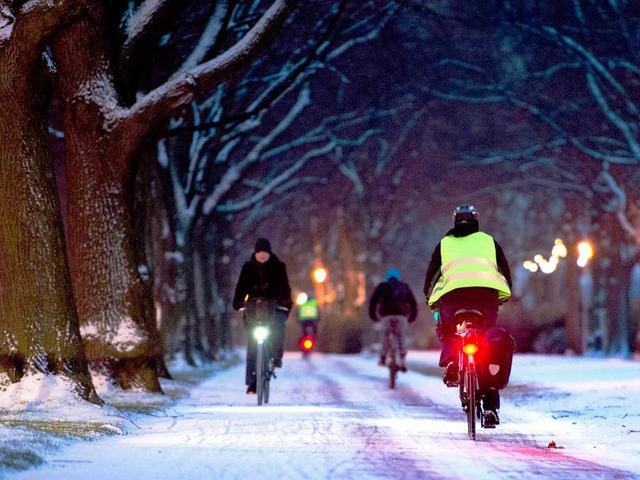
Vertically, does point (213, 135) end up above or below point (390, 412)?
above

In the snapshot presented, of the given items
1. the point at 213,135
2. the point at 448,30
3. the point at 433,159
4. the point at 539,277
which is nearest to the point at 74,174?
the point at 213,135

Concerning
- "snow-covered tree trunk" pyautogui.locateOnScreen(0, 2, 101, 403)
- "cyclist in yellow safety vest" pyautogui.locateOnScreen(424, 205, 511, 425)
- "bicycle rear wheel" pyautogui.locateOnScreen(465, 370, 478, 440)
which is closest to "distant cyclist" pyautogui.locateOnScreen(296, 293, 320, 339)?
"snow-covered tree trunk" pyautogui.locateOnScreen(0, 2, 101, 403)

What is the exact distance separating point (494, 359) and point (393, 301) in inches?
360

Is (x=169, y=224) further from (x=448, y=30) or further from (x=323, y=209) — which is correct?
(x=323, y=209)

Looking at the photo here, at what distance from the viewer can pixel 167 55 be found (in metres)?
24.5

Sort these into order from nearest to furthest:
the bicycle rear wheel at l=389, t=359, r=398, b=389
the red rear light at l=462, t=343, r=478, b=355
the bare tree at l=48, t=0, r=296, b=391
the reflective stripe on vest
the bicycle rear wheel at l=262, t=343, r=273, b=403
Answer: the red rear light at l=462, t=343, r=478, b=355
the bare tree at l=48, t=0, r=296, b=391
the bicycle rear wheel at l=262, t=343, r=273, b=403
the bicycle rear wheel at l=389, t=359, r=398, b=389
the reflective stripe on vest

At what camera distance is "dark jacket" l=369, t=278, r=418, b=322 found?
20.5 meters

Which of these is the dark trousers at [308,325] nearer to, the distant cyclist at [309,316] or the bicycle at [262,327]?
the distant cyclist at [309,316]

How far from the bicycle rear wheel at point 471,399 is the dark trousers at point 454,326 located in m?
0.14

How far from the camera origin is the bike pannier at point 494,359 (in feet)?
37.4

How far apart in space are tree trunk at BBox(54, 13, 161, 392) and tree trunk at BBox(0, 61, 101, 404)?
254cm

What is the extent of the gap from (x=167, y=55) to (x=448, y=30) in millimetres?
11287

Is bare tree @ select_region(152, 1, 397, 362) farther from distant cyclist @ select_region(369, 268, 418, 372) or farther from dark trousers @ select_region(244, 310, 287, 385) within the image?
dark trousers @ select_region(244, 310, 287, 385)

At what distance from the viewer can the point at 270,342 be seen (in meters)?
16.3
